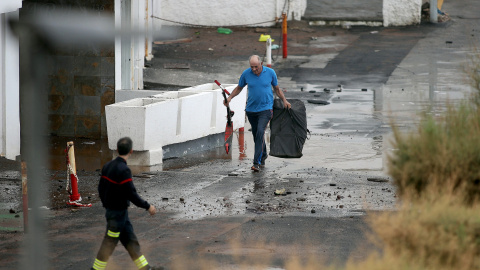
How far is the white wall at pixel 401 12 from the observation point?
3244 centimetres

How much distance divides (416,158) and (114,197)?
2908 millimetres

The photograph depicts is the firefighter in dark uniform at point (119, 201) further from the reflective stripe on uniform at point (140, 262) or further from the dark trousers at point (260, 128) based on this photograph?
the dark trousers at point (260, 128)

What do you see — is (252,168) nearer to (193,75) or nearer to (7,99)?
(7,99)

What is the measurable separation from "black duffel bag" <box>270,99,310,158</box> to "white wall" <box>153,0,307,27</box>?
61.5ft

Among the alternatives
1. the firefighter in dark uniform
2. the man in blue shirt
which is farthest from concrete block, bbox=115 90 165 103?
the firefighter in dark uniform

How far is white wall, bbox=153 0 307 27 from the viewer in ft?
107

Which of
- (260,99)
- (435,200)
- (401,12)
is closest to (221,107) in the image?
(260,99)

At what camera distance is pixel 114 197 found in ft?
27.2

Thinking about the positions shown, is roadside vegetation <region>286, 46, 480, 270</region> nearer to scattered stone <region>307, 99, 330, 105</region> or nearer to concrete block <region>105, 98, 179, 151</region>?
concrete block <region>105, 98, 179, 151</region>

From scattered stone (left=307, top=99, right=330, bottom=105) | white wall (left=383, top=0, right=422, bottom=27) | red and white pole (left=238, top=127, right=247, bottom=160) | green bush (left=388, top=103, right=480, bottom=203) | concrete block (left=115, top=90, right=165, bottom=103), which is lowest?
red and white pole (left=238, top=127, right=247, bottom=160)

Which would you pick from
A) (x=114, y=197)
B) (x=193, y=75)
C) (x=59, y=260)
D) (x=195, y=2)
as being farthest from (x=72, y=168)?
(x=195, y=2)

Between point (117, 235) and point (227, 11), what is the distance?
84.0 ft

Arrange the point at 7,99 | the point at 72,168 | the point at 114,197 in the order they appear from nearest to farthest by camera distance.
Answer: the point at 114,197 < the point at 72,168 < the point at 7,99

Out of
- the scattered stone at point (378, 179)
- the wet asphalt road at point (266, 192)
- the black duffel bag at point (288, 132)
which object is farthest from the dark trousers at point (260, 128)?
the scattered stone at point (378, 179)
